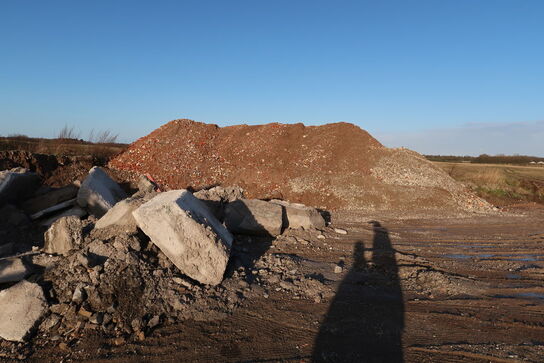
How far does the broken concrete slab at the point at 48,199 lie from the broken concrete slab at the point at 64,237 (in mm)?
3228

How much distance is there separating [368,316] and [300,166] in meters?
11.2

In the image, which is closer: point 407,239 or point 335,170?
point 407,239

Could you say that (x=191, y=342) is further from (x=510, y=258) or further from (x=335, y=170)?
(x=335, y=170)

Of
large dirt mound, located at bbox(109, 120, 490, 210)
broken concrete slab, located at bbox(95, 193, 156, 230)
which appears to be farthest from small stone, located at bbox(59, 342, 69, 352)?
large dirt mound, located at bbox(109, 120, 490, 210)

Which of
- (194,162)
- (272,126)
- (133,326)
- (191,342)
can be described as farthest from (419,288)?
(272,126)

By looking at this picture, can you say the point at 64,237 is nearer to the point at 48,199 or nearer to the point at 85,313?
the point at 85,313

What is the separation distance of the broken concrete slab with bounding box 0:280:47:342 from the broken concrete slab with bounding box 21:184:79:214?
4418 mm

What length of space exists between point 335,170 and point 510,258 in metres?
8.43

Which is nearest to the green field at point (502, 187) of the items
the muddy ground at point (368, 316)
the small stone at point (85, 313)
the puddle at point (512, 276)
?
the muddy ground at point (368, 316)

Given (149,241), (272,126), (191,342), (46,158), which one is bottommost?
(191,342)

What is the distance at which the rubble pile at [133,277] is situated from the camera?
4012 mm

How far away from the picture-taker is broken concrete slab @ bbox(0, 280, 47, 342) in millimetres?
3854

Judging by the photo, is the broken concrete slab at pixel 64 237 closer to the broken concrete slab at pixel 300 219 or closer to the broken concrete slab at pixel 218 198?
the broken concrete slab at pixel 218 198

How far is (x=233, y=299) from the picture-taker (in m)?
4.71
